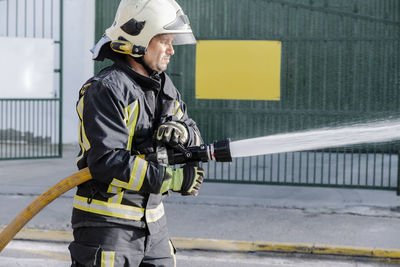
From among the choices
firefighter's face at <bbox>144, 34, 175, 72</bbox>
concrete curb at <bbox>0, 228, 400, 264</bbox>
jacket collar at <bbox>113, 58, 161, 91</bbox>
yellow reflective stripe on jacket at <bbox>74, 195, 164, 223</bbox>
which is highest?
firefighter's face at <bbox>144, 34, 175, 72</bbox>

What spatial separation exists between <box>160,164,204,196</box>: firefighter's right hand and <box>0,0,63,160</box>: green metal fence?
28.2 feet

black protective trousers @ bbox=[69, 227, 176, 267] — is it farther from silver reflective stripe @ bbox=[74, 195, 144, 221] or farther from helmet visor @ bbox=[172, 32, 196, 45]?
helmet visor @ bbox=[172, 32, 196, 45]

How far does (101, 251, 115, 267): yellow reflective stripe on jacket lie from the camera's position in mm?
2936

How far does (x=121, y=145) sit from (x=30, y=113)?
381 inches

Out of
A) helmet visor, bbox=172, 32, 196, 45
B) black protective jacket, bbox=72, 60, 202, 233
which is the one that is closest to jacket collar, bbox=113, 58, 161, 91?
black protective jacket, bbox=72, 60, 202, 233

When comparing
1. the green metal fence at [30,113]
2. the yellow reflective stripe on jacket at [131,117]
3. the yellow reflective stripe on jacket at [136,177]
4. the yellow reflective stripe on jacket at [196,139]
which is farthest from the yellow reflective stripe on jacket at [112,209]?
the green metal fence at [30,113]

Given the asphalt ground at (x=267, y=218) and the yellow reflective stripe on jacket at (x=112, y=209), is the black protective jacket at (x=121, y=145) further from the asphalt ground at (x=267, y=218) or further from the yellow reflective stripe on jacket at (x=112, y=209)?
the asphalt ground at (x=267, y=218)

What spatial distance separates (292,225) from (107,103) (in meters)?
4.34

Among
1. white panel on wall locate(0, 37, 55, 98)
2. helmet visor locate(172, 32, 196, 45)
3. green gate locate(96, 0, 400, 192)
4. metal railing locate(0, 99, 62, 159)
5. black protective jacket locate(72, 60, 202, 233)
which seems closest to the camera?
black protective jacket locate(72, 60, 202, 233)

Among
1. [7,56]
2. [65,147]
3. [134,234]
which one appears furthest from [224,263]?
[65,147]

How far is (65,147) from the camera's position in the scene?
12945 millimetres

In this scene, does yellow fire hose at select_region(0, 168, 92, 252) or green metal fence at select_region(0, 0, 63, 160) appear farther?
green metal fence at select_region(0, 0, 63, 160)

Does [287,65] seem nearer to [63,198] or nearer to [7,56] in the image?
[63,198]

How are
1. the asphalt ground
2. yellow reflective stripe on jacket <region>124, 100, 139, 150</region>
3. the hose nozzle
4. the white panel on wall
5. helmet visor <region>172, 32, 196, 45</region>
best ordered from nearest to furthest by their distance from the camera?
yellow reflective stripe on jacket <region>124, 100, 139, 150</region> → the hose nozzle → helmet visor <region>172, 32, 196, 45</region> → the asphalt ground → the white panel on wall
